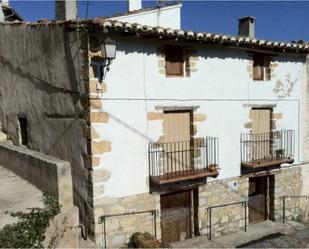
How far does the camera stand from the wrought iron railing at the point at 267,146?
445 inches

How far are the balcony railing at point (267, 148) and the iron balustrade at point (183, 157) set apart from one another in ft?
3.80

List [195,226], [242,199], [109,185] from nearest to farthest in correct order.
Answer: [109,185], [195,226], [242,199]

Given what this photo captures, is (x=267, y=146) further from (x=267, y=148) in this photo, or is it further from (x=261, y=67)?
(x=261, y=67)

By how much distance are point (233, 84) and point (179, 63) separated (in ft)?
6.36

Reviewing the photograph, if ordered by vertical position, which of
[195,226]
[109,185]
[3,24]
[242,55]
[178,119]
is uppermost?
[3,24]

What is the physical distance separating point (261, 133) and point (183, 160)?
3069 mm

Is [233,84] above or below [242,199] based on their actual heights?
above

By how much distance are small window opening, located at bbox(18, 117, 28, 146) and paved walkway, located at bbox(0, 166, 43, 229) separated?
1215 millimetres

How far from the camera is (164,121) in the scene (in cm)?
973

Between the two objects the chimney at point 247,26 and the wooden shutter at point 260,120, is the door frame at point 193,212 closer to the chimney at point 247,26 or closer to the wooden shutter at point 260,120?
the wooden shutter at point 260,120

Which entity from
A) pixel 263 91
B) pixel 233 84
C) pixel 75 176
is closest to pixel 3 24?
pixel 75 176

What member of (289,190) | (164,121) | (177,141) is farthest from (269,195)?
(164,121)

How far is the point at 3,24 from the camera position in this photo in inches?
459

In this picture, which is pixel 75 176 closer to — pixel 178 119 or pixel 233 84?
pixel 178 119
